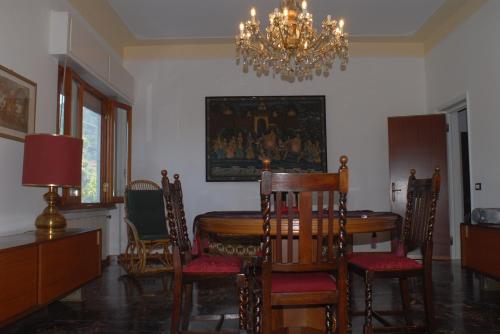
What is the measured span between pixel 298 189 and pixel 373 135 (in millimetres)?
4731

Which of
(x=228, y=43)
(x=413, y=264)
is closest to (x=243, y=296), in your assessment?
(x=413, y=264)

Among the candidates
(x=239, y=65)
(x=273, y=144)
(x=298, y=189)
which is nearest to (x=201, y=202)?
(x=273, y=144)

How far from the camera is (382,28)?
5.88 m

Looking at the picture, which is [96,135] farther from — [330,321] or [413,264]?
[413,264]

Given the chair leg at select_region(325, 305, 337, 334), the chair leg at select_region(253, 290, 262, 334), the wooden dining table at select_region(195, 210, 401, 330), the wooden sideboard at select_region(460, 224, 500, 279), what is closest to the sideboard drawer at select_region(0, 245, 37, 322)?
the wooden dining table at select_region(195, 210, 401, 330)

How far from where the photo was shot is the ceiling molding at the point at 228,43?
5535mm

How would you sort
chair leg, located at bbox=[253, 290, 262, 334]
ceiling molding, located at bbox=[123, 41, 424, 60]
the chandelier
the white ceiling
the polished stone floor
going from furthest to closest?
ceiling molding, located at bbox=[123, 41, 424, 60]
the white ceiling
the chandelier
the polished stone floor
chair leg, located at bbox=[253, 290, 262, 334]

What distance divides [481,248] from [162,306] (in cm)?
276

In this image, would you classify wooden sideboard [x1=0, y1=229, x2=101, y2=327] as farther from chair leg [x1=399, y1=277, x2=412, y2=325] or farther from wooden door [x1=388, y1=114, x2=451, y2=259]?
wooden door [x1=388, y1=114, x2=451, y2=259]

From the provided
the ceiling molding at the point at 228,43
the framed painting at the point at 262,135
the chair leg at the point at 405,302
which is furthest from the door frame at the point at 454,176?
the chair leg at the point at 405,302

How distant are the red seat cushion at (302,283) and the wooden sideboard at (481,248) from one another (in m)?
2.07

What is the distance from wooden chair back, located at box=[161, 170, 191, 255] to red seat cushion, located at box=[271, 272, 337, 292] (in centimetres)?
67

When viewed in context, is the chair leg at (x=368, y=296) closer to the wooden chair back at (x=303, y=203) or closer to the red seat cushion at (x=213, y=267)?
the wooden chair back at (x=303, y=203)

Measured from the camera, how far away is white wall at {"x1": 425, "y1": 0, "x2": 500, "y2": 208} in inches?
178
